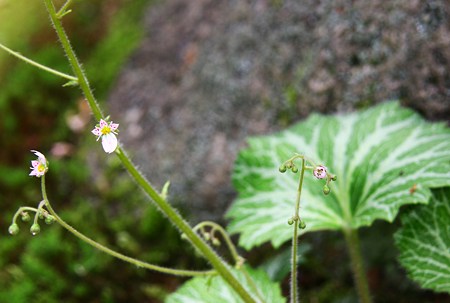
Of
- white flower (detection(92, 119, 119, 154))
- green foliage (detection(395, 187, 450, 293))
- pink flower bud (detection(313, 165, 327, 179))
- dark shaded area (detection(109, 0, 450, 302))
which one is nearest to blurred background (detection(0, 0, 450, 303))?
dark shaded area (detection(109, 0, 450, 302))

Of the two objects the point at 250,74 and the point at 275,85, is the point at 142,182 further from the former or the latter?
the point at 250,74

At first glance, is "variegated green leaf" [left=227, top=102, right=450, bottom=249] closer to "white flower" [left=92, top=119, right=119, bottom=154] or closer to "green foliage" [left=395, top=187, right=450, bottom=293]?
"green foliage" [left=395, top=187, right=450, bottom=293]

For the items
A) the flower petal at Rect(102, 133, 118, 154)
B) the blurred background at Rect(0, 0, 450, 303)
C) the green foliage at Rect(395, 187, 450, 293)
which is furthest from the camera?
the blurred background at Rect(0, 0, 450, 303)

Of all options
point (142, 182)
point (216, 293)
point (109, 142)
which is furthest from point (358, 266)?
point (109, 142)

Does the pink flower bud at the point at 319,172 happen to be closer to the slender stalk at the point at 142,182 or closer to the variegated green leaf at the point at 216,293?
the slender stalk at the point at 142,182

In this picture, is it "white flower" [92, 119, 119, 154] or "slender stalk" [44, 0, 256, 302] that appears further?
"slender stalk" [44, 0, 256, 302]

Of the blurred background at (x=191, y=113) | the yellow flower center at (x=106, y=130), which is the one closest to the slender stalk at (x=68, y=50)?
the yellow flower center at (x=106, y=130)
